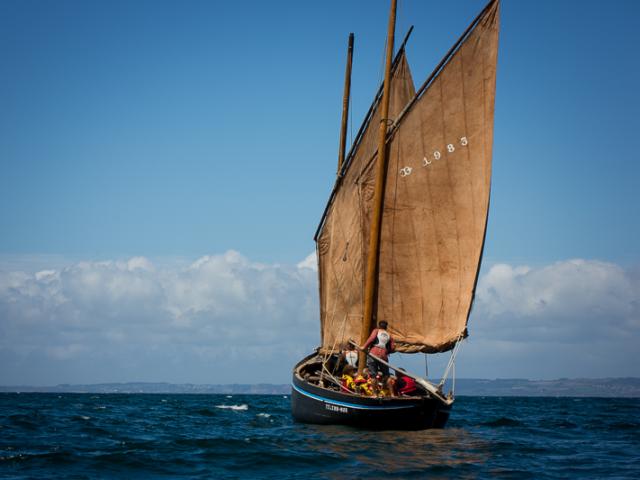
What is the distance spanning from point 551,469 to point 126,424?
21971 mm

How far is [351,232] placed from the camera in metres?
31.2

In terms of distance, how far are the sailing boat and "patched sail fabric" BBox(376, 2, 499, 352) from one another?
1.5 inches

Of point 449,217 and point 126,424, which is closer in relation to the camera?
point 449,217

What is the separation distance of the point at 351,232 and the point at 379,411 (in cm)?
879

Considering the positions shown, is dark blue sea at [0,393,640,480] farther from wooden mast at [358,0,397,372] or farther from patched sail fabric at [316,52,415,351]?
patched sail fabric at [316,52,415,351]

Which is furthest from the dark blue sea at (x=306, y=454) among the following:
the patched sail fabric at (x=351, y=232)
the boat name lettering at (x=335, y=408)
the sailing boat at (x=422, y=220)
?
the patched sail fabric at (x=351, y=232)

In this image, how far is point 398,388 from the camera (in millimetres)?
26625

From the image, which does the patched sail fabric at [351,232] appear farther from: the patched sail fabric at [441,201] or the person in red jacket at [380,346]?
the person in red jacket at [380,346]

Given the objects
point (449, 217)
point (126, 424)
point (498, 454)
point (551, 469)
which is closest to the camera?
point (551, 469)

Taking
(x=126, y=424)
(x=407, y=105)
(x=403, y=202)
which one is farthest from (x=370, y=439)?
(x=126, y=424)

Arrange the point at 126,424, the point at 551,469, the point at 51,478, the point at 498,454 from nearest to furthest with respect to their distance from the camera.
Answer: the point at 51,478 → the point at 551,469 → the point at 498,454 → the point at 126,424

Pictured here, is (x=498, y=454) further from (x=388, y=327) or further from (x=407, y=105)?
(x=407, y=105)

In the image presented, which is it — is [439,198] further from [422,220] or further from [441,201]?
[422,220]

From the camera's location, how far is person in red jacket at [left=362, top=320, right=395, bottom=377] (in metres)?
27.1
